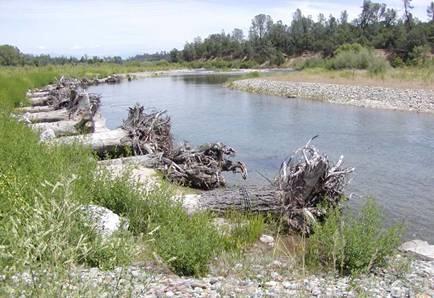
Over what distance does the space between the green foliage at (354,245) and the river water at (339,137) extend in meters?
2.52

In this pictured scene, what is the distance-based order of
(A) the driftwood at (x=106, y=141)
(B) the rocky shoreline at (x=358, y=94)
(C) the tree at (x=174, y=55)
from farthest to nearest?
(C) the tree at (x=174, y=55), (B) the rocky shoreline at (x=358, y=94), (A) the driftwood at (x=106, y=141)

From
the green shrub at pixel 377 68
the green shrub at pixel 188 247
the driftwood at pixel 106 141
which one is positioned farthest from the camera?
the green shrub at pixel 377 68

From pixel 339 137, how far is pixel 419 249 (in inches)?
531

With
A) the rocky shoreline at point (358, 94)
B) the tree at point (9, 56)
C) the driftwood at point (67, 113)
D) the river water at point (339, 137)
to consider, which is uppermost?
the tree at point (9, 56)

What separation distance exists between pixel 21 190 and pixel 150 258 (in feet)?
6.23

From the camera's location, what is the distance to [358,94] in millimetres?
36625

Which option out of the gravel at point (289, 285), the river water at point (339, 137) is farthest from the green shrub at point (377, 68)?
the gravel at point (289, 285)

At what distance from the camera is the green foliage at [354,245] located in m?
7.02

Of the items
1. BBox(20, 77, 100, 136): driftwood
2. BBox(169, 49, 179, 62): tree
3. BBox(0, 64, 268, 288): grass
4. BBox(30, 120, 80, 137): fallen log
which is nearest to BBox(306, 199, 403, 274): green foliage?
BBox(0, 64, 268, 288): grass

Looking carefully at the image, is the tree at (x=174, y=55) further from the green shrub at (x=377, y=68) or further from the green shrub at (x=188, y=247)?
the green shrub at (x=188, y=247)

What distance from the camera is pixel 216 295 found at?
5.64 m

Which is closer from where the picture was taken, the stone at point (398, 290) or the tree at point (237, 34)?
the stone at point (398, 290)

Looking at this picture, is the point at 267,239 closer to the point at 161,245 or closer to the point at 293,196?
the point at 293,196

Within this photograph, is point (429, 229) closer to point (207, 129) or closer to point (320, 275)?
point (320, 275)
